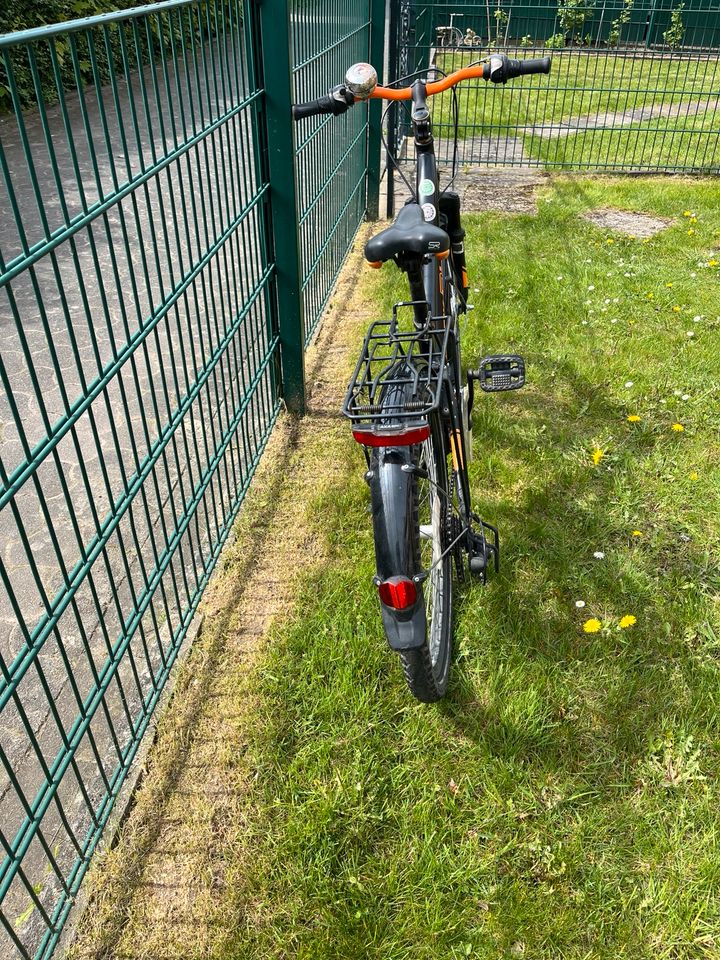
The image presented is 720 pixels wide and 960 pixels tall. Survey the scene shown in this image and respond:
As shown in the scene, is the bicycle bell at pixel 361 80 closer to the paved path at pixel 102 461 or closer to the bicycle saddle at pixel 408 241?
the paved path at pixel 102 461

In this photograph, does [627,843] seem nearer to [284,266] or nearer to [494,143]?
[284,266]

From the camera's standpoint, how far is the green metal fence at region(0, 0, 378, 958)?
1825mm

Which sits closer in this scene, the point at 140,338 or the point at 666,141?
the point at 140,338

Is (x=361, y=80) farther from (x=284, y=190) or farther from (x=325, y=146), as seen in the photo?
(x=325, y=146)

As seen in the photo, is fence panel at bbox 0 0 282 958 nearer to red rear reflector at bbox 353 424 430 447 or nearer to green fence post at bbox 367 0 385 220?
red rear reflector at bbox 353 424 430 447

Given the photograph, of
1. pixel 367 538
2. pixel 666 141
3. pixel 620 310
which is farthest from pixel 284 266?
pixel 666 141

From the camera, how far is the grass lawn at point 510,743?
82.2 inches

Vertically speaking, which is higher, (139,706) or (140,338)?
(140,338)

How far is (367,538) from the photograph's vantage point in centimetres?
338

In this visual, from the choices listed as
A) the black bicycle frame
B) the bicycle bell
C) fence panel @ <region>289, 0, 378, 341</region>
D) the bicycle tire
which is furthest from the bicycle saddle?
fence panel @ <region>289, 0, 378, 341</region>

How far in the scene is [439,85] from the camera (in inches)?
116

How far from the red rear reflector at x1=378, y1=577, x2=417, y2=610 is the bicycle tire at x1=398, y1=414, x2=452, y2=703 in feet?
0.26

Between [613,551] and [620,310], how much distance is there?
247 centimetres

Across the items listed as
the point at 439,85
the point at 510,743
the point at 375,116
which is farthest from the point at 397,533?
the point at 375,116
